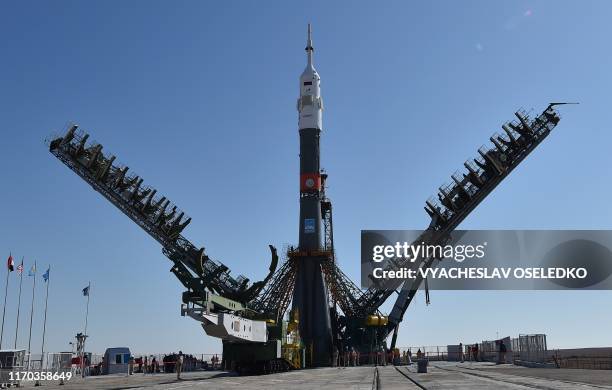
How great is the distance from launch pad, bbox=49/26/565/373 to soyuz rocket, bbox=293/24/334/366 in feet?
0.31

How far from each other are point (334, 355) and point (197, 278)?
14679mm

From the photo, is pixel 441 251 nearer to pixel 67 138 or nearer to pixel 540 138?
pixel 540 138

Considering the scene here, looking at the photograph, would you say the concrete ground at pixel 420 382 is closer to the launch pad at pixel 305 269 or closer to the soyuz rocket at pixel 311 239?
the launch pad at pixel 305 269

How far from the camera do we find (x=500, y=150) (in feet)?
157

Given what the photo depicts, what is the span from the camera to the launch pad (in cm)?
3784

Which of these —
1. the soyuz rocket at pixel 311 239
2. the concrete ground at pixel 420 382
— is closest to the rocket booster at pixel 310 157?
the soyuz rocket at pixel 311 239

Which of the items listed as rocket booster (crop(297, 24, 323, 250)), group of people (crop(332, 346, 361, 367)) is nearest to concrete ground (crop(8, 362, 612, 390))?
group of people (crop(332, 346, 361, 367))

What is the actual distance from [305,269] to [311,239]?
9.63 ft

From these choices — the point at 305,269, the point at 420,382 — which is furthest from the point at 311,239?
the point at 420,382

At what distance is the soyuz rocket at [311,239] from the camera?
2069 inches

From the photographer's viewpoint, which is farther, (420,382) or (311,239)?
(311,239)

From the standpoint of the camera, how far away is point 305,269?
179 feet

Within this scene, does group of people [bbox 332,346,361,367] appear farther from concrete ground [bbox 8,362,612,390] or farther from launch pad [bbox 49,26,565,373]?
concrete ground [bbox 8,362,612,390]

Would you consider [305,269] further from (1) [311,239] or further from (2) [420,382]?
(2) [420,382]
